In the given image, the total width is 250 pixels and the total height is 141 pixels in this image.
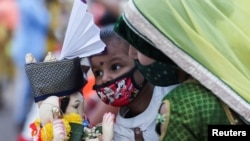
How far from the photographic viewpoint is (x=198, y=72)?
289 centimetres

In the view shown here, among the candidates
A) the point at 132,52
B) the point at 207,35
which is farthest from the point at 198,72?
the point at 132,52

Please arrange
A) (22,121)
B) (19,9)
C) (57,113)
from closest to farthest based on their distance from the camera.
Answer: (57,113) < (22,121) < (19,9)

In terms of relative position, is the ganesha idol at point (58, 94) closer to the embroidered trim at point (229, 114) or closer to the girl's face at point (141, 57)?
the girl's face at point (141, 57)

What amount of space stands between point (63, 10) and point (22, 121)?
114 cm

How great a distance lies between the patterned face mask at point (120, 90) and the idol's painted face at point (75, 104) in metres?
0.10

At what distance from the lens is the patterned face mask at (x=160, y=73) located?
9.93 feet

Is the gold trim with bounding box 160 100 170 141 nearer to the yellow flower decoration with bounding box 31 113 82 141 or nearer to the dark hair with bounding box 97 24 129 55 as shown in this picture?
the yellow flower decoration with bounding box 31 113 82 141

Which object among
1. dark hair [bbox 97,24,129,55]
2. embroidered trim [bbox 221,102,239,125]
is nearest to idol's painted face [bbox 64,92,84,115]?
dark hair [bbox 97,24,129,55]

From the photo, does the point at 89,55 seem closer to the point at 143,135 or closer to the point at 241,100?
the point at 143,135

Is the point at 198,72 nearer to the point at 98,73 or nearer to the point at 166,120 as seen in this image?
the point at 166,120

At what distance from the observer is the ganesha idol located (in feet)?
10.4

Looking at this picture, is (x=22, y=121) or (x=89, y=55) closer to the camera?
(x=89, y=55)

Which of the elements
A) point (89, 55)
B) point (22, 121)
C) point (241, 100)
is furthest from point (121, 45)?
point (22, 121)

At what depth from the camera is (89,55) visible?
326cm
